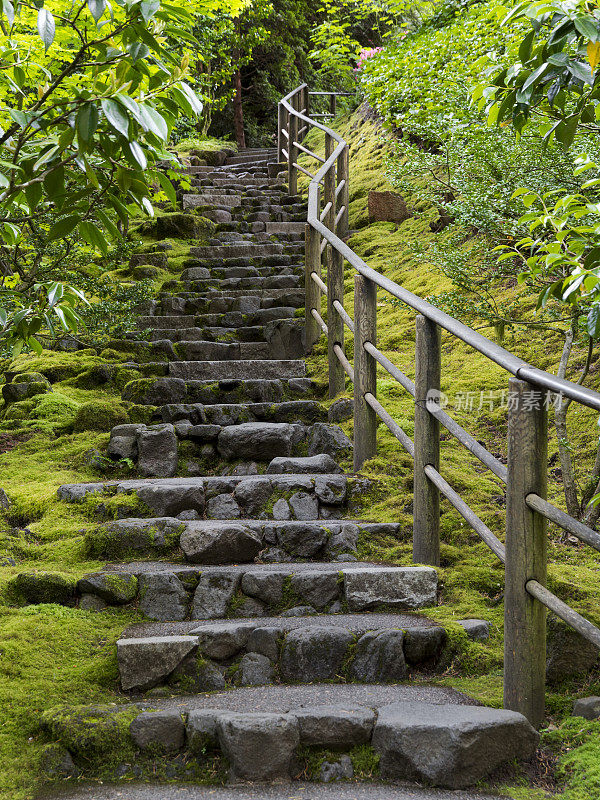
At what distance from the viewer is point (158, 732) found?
1950 mm

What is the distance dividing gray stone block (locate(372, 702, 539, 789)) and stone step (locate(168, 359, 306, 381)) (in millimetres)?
3266

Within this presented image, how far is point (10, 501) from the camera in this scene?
11.3 feet

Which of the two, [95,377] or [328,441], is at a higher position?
[95,377]

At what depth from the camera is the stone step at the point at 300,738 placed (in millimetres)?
1794

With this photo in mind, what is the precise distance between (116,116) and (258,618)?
1.88 metres

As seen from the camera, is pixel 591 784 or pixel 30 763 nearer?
pixel 591 784

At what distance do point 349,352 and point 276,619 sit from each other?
282 cm

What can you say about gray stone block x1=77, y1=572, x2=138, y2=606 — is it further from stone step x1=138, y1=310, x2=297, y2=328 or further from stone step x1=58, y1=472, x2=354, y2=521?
stone step x1=138, y1=310, x2=297, y2=328

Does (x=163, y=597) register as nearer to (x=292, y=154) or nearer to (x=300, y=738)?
(x=300, y=738)

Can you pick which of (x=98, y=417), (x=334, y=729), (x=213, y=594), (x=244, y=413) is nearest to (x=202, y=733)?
(x=334, y=729)

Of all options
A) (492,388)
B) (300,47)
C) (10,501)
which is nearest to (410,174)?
(492,388)

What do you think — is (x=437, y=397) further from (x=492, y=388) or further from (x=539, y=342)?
(x=539, y=342)

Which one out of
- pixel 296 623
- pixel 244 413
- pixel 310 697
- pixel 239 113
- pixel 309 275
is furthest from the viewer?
pixel 239 113

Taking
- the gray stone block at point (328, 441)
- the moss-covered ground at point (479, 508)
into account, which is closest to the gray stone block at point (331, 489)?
the moss-covered ground at point (479, 508)
